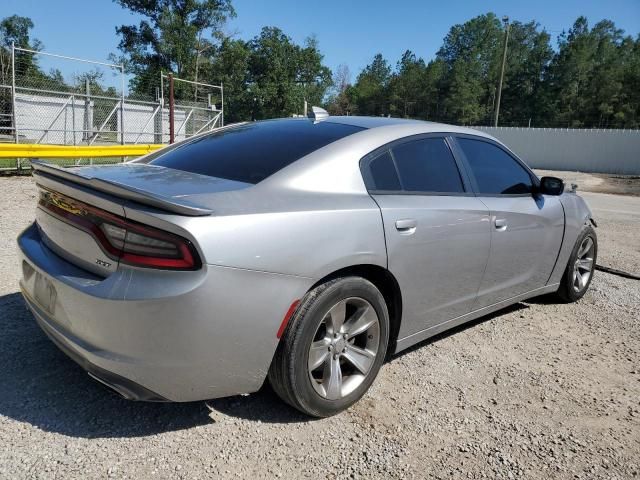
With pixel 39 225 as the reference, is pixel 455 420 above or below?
below

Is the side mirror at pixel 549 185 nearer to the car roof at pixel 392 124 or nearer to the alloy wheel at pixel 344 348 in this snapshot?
the car roof at pixel 392 124

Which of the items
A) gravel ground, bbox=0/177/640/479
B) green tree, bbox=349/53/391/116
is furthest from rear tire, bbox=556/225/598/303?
green tree, bbox=349/53/391/116

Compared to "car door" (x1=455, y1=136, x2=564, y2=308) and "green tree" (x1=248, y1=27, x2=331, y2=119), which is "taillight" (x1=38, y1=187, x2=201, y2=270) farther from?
"green tree" (x1=248, y1=27, x2=331, y2=119)

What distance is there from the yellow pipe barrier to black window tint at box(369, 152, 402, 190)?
898cm

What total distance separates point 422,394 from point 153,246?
1.77m

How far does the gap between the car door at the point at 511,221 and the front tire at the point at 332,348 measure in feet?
3.55

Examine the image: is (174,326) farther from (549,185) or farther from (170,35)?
(170,35)

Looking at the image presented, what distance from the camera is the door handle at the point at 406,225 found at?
8.59 feet

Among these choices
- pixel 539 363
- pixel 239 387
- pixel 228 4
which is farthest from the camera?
pixel 228 4

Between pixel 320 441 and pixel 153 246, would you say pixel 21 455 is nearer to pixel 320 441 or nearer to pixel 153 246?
pixel 153 246

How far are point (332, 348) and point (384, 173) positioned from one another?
1.03 m

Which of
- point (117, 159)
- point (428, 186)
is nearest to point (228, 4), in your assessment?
point (117, 159)

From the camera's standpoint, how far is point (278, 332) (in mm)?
2168

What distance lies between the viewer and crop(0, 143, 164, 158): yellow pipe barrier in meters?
9.27
